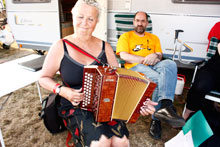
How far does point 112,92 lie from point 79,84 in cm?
40

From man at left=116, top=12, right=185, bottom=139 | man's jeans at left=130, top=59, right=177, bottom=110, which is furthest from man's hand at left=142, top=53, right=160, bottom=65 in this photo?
man's jeans at left=130, top=59, right=177, bottom=110

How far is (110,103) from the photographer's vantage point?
1.17 metres

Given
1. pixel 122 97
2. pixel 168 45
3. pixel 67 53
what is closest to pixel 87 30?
pixel 67 53

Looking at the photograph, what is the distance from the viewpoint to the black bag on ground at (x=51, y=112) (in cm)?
150

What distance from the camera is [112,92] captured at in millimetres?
1129

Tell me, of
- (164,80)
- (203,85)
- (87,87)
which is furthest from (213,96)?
(87,87)

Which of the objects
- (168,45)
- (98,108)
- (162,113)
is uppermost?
(168,45)

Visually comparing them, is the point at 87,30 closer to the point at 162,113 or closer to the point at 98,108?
the point at 98,108

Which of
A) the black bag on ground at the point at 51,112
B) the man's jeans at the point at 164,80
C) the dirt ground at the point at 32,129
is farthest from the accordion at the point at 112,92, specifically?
the dirt ground at the point at 32,129

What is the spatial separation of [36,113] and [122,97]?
5.63 feet

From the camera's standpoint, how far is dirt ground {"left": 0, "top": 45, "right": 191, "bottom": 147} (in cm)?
186

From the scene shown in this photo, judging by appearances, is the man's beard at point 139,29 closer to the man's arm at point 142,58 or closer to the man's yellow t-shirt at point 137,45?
the man's yellow t-shirt at point 137,45

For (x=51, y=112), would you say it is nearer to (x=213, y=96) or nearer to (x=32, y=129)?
(x=32, y=129)

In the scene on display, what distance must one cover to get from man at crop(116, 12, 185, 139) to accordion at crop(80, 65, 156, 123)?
42cm
